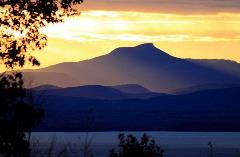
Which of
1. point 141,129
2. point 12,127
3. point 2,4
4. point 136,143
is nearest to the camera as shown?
point 12,127

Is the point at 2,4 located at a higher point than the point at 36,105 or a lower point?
higher

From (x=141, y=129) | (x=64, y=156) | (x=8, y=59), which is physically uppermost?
(x=141, y=129)

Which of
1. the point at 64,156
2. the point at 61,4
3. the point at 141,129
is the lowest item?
the point at 64,156

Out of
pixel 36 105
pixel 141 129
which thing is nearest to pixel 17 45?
pixel 36 105

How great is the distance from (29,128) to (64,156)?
771mm

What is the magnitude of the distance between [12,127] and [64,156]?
3.31 feet

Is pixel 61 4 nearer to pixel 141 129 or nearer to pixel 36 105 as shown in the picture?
pixel 36 105

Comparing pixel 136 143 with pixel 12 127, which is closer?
pixel 12 127

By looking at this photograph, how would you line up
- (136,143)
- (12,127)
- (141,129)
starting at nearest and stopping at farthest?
(12,127) → (136,143) → (141,129)

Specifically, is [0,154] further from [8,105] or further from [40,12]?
[40,12]

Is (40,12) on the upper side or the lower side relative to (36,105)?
upper

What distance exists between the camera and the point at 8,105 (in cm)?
1355

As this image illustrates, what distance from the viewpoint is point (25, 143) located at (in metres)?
13.5

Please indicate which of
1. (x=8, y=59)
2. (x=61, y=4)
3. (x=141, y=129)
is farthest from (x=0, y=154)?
(x=141, y=129)
